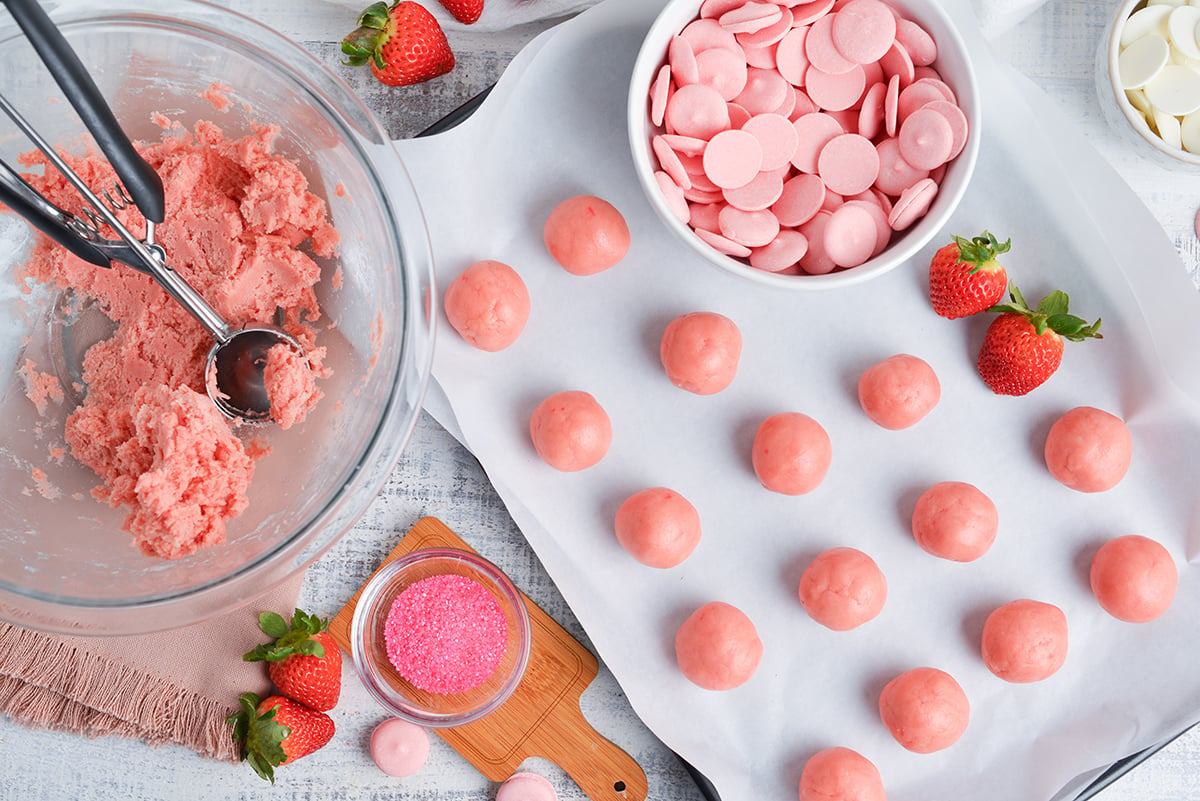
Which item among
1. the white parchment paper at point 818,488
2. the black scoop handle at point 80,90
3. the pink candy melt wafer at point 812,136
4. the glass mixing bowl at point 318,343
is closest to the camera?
the black scoop handle at point 80,90

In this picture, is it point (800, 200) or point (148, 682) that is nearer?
point (800, 200)

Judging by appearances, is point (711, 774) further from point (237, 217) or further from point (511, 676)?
point (237, 217)

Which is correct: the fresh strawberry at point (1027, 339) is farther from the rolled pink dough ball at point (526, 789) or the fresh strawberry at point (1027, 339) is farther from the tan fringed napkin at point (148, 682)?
the tan fringed napkin at point (148, 682)

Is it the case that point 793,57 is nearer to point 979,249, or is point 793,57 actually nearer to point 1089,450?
point 979,249

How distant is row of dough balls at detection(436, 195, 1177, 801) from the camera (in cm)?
141

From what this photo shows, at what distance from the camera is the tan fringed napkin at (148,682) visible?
1.51 meters

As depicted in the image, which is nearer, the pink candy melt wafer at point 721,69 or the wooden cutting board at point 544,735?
the pink candy melt wafer at point 721,69

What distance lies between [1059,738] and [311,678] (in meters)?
1.20

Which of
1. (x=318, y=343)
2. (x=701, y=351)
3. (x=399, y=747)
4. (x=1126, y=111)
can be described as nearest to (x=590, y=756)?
(x=399, y=747)

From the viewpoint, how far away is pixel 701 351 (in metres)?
1.40

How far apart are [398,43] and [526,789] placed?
1201 mm

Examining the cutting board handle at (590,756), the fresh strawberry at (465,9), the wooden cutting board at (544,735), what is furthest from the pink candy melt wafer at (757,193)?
the cutting board handle at (590,756)

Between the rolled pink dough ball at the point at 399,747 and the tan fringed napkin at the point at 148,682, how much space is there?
0.21m

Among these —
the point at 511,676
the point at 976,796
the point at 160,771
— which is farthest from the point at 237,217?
the point at 976,796
